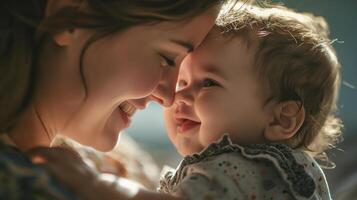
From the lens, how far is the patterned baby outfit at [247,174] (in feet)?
3.58

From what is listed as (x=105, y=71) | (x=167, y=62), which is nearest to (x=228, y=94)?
(x=167, y=62)

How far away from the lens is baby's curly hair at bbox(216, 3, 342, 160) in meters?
1.23

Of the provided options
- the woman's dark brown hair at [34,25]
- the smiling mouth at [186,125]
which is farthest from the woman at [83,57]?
the smiling mouth at [186,125]

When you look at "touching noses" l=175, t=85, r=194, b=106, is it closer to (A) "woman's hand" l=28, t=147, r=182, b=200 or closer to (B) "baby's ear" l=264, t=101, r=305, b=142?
(B) "baby's ear" l=264, t=101, r=305, b=142

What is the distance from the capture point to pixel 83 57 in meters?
1.06

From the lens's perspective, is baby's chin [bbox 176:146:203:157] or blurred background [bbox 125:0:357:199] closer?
baby's chin [bbox 176:146:203:157]

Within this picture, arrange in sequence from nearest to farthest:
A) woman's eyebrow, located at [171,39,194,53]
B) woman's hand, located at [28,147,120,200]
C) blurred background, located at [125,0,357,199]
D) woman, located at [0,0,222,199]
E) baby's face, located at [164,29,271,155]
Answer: woman's hand, located at [28,147,120,200], woman, located at [0,0,222,199], woman's eyebrow, located at [171,39,194,53], baby's face, located at [164,29,271,155], blurred background, located at [125,0,357,199]

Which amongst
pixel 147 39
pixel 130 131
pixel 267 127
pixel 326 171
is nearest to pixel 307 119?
pixel 267 127

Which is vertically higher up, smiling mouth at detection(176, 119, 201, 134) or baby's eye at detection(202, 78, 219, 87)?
baby's eye at detection(202, 78, 219, 87)

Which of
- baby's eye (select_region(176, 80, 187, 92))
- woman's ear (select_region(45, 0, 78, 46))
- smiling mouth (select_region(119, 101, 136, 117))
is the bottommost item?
smiling mouth (select_region(119, 101, 136, 117))

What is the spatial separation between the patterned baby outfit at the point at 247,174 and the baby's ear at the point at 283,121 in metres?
0.05

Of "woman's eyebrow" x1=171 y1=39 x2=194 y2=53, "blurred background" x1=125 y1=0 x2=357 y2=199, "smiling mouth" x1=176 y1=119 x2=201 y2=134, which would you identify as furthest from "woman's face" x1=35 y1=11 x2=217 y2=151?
"blurred background" x1=125 y1=0 x2=357 y2=199

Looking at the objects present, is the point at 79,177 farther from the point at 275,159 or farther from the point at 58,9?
the point at 275,159

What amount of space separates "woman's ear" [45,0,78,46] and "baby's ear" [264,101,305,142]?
0.40 m
